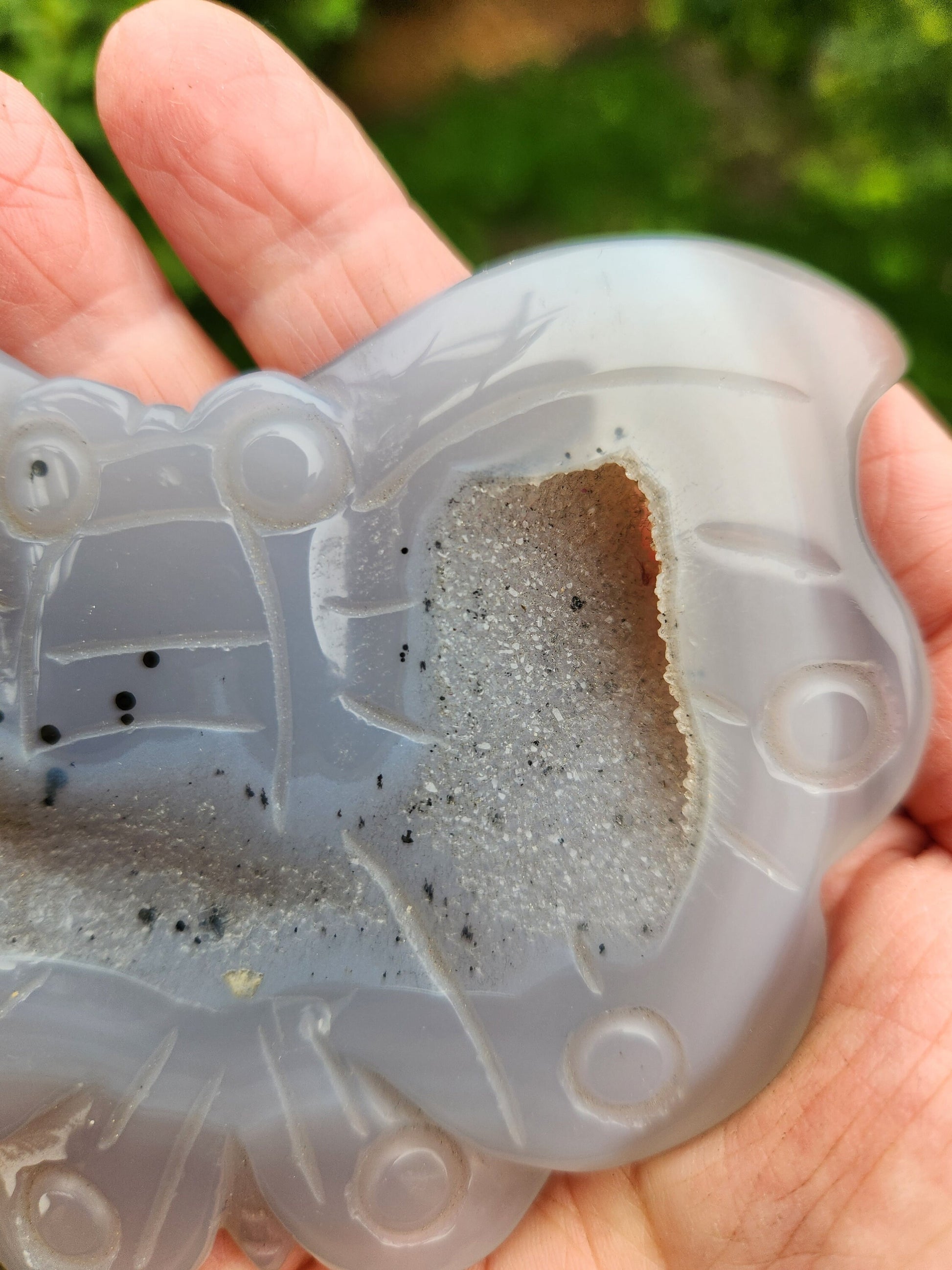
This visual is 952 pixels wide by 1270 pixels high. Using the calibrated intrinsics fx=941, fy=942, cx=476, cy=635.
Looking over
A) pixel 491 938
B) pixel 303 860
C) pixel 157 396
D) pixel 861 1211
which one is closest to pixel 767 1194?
pixel 861 1211

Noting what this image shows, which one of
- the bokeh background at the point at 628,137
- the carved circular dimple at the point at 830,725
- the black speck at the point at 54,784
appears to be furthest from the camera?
the bokeh background at the point at 628,137

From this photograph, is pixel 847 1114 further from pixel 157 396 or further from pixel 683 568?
pixel 157 396

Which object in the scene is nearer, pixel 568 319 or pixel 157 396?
pixel 568 319

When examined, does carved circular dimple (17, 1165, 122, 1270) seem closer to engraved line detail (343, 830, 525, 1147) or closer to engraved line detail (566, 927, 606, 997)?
engraved line detail (343, 830, 525, 1147)

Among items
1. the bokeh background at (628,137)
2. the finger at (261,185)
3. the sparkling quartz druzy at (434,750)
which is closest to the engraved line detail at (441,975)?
the sparkling quartz druzy at (434,750)

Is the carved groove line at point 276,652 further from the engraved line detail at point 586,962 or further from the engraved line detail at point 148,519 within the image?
the engraved line detail at point 586,962

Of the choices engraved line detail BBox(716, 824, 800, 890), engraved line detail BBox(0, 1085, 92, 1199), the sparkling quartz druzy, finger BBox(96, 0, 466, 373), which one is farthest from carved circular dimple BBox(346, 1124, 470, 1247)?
finger BBox(96, 0, 466, 373)
